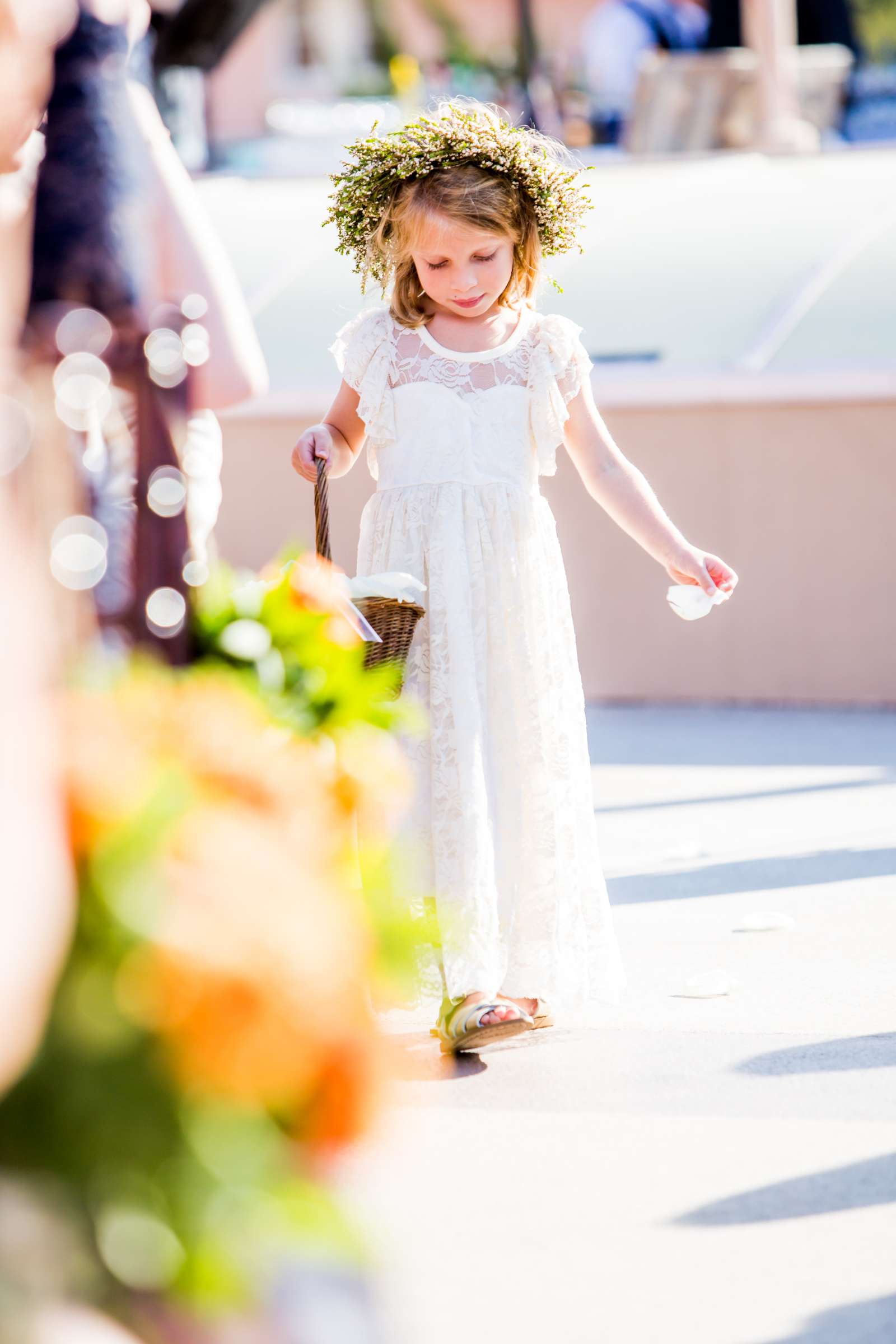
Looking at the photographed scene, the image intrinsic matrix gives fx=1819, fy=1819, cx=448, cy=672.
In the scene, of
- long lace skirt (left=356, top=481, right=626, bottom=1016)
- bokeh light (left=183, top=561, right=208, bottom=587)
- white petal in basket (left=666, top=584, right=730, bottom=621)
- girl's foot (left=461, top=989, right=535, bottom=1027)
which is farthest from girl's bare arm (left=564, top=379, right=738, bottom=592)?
bokeh light (left=183, top=561, right=208, bottom=587)

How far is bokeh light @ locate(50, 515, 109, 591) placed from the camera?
129 cm

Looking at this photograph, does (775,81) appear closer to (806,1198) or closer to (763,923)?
(763,923)

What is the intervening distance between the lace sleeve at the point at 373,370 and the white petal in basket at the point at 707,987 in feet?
4.49

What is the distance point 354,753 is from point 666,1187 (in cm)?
173

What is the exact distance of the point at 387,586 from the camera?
3.12m

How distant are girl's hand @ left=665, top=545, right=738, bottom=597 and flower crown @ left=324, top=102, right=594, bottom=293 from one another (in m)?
0.73

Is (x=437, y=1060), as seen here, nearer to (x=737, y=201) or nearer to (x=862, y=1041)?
(x=862, y=1041)

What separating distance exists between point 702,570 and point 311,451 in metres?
0.82

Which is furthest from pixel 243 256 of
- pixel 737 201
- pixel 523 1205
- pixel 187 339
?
pixel 187 339

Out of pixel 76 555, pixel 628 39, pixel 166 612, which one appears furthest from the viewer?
pixel 628 39

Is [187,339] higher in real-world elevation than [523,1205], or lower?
higher

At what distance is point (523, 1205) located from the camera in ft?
9.53

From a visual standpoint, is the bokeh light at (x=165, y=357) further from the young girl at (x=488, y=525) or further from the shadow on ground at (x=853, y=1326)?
the young girl at (x=488, y=525)

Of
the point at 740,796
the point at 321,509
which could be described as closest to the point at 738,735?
the point at 740,796
